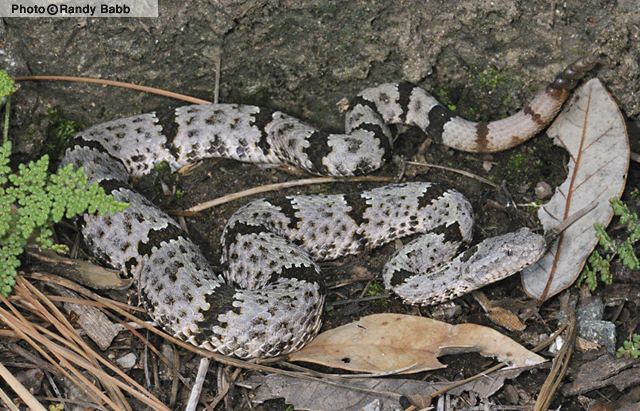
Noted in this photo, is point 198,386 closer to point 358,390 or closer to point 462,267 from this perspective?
point 358,390

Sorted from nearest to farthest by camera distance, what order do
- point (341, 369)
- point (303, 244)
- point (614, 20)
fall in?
1. point (341, 369)
2. point (614, 20)
3. point (303, 244)

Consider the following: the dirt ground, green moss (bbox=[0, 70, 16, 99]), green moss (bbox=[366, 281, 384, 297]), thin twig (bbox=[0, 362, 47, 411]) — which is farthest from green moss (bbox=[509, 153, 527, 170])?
thin twig (bbox=[0, 362, 47, 411])

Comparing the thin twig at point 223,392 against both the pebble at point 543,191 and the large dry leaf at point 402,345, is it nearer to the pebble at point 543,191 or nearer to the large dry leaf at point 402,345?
the large dry leaf at point 402,345

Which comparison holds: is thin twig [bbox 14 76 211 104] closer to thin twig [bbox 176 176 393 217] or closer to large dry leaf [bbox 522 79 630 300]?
thin twig [bbox 176 176 393 217]

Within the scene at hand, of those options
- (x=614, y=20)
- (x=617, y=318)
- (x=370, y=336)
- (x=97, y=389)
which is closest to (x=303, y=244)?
(x=370, y=336)

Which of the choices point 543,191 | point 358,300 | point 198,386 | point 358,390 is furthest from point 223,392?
point 543,191

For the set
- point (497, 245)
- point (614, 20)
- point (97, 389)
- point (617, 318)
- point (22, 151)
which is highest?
point (614, 20)

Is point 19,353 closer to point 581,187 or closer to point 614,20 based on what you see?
point 581,187

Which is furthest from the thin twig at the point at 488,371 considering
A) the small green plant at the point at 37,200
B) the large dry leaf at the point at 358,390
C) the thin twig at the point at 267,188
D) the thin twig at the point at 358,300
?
the small green plant at the point at 37,200
